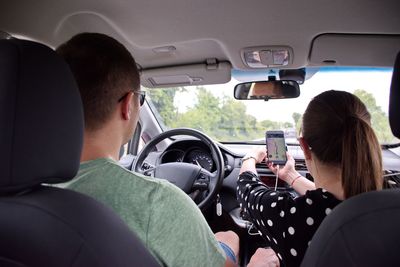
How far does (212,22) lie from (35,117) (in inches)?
59.3

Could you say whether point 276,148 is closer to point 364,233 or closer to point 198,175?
point 198,175

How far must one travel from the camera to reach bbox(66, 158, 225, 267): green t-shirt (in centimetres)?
139

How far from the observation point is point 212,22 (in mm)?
2408

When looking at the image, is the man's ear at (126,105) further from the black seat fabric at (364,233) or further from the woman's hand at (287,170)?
the woman's hand at (287,170)

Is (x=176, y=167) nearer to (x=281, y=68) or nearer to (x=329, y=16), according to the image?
(x=281, y=68)

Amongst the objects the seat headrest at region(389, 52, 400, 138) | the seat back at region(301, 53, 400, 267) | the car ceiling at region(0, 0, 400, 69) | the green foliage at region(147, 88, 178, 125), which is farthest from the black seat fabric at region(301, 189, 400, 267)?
the green foliage at region(147, 88, 178, 125)

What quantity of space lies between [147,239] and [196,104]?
3.36 meters

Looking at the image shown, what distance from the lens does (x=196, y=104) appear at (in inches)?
184

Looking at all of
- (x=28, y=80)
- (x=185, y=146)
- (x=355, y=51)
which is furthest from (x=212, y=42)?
(x=28, y=80)

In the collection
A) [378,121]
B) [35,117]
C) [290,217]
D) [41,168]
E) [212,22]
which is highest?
[212,22]

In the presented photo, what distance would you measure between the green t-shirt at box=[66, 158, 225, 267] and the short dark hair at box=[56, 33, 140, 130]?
19 centimetres

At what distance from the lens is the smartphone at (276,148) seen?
8.82 ft

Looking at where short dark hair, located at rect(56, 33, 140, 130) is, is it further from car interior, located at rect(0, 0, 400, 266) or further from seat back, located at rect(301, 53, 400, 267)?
seat back, located at rect(301, 53, 400, 267)

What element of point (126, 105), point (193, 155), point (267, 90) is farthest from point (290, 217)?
point (193, 155)
